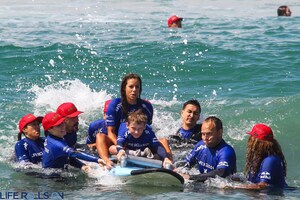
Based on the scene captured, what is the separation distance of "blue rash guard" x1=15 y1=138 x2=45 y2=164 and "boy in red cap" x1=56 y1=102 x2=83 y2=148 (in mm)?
581

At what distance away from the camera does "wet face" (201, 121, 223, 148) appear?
33.5ft

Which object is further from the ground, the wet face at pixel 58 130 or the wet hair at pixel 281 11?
the wet hair at pixel 281 11

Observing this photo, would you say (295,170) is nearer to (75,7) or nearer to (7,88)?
(7,88)

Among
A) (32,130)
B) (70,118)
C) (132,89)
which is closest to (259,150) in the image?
(132,89)

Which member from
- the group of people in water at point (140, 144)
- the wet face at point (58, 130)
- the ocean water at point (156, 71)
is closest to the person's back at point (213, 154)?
the group of people in water at point (140, 144)

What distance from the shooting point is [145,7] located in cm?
3481

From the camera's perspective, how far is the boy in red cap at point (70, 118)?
1127 centimetres

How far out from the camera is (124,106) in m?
12.2

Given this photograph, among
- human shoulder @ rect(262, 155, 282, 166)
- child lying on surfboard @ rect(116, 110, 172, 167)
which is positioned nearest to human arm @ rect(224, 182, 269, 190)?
human shoulder @ rect(262, 155, 282, 166)

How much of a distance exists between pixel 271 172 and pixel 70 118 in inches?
134

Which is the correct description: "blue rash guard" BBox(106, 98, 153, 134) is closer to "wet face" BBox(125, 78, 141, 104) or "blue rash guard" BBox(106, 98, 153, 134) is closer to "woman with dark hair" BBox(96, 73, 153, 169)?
"woman with dark hair" BBox(96, 73, 153, 169)

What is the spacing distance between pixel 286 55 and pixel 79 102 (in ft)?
26.2

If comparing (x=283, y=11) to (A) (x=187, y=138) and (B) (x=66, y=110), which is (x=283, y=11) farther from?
(B) (x=66, y=110)

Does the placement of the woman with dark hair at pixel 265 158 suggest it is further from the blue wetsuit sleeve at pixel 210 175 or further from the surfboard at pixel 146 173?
the surfboard at pixel 146 173
